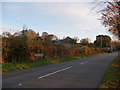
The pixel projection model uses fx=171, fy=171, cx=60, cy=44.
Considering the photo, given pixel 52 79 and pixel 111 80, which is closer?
pixel 111 80

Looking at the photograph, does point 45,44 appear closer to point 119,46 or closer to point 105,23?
point 105,23

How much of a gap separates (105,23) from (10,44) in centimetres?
1129

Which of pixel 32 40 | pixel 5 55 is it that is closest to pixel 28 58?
pixel 32 40

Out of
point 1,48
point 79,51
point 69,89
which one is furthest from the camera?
point 79,51

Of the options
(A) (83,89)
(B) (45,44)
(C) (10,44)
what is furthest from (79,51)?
(A) (83,89)

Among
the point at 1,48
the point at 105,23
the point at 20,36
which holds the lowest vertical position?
the point at 1,48

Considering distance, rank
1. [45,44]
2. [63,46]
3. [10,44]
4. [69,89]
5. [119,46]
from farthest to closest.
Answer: [119,46]
[63,46]
[45,44]
[10,44]
[69,89]

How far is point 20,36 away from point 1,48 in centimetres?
311

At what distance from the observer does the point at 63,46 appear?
32062 millimetres

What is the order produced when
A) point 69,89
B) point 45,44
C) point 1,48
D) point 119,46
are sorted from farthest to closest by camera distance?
point 119,46
point 45,44
point 1,48
point 69,89

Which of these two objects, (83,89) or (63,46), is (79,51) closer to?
(63,46)

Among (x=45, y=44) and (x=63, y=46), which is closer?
(x=45, y=44)

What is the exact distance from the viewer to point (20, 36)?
19531mm

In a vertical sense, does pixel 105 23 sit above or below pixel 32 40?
above
